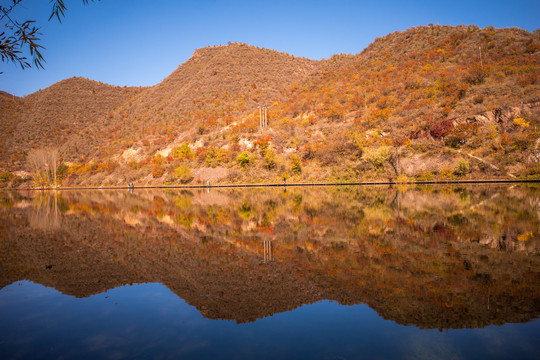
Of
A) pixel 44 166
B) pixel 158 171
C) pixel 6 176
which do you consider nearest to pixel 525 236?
pixel 158 171

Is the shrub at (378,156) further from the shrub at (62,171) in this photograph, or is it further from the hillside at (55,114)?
the hillside at (55,114)

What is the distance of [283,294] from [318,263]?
1644 mm

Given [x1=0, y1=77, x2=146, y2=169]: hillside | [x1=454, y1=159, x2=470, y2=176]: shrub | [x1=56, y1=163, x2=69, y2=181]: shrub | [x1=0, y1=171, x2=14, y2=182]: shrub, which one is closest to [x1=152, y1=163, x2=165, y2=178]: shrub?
[x1=56, y1=163, x2=69, y2=181]: shrub

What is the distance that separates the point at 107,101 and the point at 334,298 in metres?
129

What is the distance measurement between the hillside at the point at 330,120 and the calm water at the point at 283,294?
101ft

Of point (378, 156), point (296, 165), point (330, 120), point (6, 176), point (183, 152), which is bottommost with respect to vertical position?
point (6, 176)

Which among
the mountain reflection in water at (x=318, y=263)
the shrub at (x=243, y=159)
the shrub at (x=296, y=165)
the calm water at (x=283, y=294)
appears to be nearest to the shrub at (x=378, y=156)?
A: the shrub at (x=296, y=165)

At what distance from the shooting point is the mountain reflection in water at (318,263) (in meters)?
4.37

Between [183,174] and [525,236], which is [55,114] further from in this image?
[525,236]

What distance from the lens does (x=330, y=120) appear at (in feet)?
178

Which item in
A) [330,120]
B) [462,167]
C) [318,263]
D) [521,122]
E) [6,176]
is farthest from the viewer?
[6,176]

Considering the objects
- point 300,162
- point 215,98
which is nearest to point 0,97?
point 215,98

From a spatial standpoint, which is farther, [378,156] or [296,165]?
[296,165]

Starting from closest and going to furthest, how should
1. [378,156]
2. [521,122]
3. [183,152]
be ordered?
[521,122] < [378,156] < [183,152]
